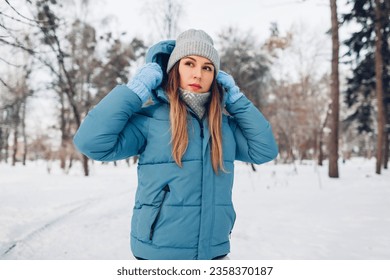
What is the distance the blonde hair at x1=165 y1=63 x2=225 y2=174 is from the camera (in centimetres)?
161

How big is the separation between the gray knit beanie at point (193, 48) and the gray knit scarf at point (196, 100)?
207 millimetres

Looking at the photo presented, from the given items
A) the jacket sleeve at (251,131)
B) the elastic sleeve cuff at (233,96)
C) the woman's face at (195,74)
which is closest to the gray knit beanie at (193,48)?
the woman's face at (195,74)

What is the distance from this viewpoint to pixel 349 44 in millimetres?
15578

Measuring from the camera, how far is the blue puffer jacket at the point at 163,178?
5.14 ft

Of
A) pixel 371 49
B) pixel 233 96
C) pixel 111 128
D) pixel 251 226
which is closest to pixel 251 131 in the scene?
pixel 233 96

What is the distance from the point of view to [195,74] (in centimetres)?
175

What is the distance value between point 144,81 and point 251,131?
2.33 feet

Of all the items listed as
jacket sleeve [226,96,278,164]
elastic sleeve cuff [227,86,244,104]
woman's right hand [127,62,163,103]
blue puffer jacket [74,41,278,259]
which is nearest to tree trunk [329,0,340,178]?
jacket sleeve [226,96,278,164]

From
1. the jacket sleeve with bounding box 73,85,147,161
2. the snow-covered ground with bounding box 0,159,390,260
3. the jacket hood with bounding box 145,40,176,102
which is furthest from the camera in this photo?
the snow-covered ground with bounding box 0,159,390,260

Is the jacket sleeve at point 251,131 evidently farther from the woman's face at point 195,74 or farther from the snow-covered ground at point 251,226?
the snow-covered ground at point 251,226

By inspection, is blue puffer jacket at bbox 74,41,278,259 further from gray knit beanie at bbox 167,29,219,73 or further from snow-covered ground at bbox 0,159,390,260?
snow-covered ground at bbox 0,159,390,260

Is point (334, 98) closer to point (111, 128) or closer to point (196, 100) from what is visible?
point (196, 100)
